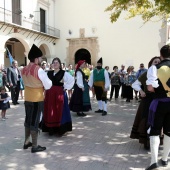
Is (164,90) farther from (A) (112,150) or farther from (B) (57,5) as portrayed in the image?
(B) (57,5)

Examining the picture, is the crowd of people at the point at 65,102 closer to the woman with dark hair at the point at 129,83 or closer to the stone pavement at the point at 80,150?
the stone pavement at the point at 80,150

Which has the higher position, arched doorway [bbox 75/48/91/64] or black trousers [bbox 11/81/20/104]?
arched doorway [bbox 75/48/91/64]

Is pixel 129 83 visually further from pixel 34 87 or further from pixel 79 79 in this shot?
pixel 34 87

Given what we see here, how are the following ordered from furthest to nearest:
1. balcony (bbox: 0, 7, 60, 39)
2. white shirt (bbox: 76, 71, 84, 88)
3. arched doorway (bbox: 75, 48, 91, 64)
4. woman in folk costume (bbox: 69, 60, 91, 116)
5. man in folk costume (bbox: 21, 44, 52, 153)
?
arched doorway (bbox: 75, 48, 91, 64) → balcony (bbox: 0, 7, 60, 39) → woman in folk costume (bbox: 69, 60, 91, 116) → white shirt (bbox: 76, 71, 84, 88) → man in folk costume (bbox: 21, 44, 52, 153)

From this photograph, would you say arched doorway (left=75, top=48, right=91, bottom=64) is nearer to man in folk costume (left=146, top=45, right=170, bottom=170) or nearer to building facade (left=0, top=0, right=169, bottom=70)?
building facade (left=0, top=0, right=169, bottom=70)

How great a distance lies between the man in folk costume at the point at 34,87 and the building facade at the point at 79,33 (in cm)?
1229

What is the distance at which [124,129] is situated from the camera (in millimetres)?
5348

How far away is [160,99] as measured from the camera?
3172 mm

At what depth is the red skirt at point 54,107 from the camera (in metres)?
4.67

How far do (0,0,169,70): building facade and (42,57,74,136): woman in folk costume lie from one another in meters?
11.6

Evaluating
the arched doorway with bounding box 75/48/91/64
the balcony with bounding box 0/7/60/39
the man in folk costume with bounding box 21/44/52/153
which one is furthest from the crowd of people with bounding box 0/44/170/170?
the arched doorway with bounding box 75/48/91/64

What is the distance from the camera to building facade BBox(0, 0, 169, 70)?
56.1 ft

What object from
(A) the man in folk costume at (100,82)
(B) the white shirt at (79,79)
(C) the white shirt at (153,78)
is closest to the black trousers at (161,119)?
(C) the white shirt at (153,78)

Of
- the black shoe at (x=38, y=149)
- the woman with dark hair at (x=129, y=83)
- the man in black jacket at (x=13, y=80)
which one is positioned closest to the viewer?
the black shoe at (x=38, y=149)
